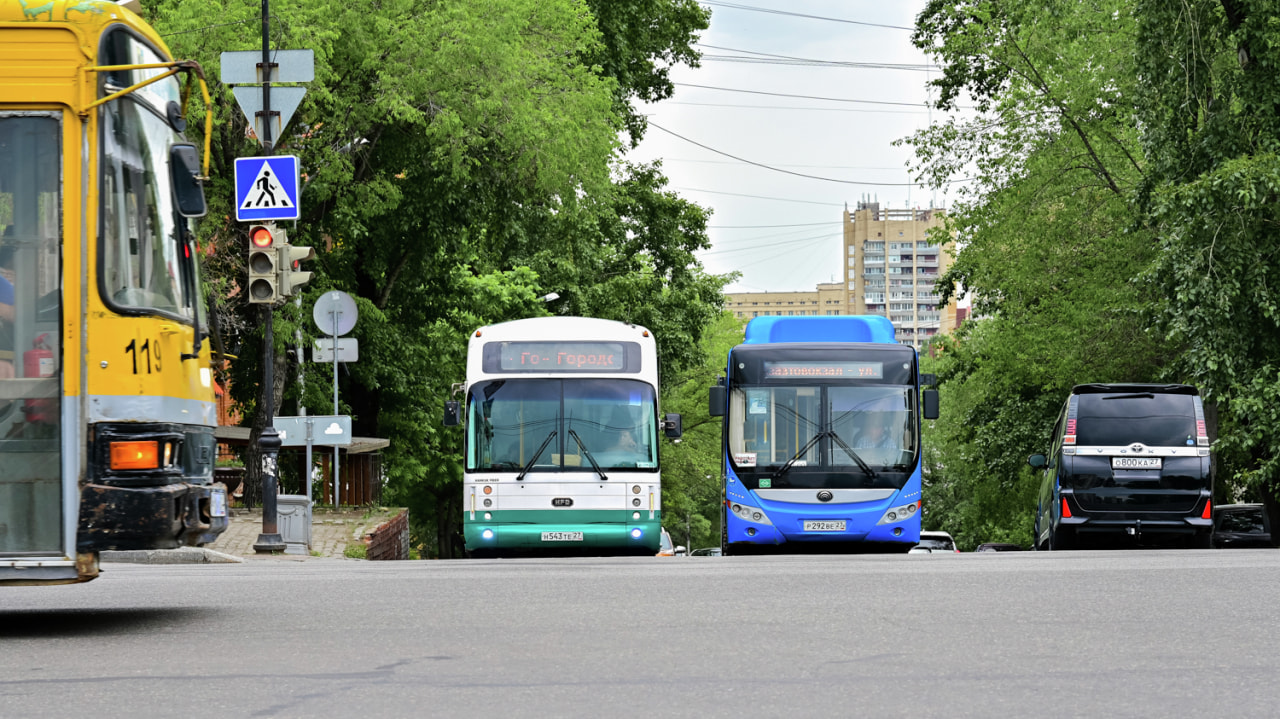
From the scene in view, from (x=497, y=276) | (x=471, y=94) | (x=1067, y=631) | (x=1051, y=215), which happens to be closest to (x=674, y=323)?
(x=497, y=276)

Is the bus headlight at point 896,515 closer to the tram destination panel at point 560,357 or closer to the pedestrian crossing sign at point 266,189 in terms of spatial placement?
the tram destination panel at point 560,357

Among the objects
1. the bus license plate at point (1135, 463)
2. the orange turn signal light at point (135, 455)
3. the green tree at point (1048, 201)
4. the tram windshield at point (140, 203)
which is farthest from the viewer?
the green tree at point (1048, 201)

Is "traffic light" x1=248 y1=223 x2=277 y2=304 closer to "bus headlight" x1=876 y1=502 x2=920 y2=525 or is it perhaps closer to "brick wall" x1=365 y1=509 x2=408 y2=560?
"brick wall" x1=365 y1=509 x2=408 y2=560

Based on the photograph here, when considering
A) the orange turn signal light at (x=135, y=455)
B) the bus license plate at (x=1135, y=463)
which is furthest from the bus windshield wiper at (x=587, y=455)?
the orange turn signal light at (x=135, y=455)

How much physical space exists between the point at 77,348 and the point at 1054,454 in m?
15.0

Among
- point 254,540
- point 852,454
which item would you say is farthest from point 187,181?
point 254,540

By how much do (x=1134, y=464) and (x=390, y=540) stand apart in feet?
36.7

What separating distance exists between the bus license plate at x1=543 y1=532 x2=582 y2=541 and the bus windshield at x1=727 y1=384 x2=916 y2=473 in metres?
2.17

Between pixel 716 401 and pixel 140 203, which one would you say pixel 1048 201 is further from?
pixel 140 203

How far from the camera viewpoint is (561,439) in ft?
65.9

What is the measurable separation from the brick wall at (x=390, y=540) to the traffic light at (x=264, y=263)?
415 cm

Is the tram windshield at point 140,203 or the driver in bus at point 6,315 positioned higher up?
the tram windshield at point 140,203

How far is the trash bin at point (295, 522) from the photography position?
20.6m

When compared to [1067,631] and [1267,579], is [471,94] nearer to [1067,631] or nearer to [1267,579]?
[1267,579]
